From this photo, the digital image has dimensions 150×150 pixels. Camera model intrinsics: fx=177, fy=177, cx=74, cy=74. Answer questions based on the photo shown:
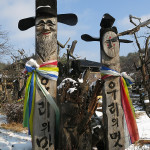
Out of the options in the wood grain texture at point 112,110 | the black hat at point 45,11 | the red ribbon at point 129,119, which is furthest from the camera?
the red ribbon at point 129,119

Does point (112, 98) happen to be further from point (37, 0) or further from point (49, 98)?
point (37, 0)

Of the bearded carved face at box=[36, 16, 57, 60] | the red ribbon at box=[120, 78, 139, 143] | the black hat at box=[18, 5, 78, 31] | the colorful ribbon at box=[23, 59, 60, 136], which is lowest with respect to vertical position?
the red ribbon at box=[120, 78, 139, 143]

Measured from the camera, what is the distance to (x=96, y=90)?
2951 millimetres

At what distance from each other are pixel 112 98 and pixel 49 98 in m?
1.23

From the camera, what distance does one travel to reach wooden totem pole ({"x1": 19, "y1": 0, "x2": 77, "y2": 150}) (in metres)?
2.78

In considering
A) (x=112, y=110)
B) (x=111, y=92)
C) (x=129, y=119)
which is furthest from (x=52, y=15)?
(x=129, y=119)

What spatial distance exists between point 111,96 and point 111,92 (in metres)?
0.08

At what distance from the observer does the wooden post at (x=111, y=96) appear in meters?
3.22

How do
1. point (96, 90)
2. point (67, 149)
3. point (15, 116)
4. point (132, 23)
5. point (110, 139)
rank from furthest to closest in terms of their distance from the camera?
1. point (15, 116)
2. point (132, 23)
3. point (110, 139)
4. point (96, 90)
5. point (67, 149)

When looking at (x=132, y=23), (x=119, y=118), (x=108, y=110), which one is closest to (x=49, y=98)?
(x=108, y=110)

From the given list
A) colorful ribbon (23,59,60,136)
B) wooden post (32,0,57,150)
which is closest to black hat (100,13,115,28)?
wooden post (32,0,57,150)

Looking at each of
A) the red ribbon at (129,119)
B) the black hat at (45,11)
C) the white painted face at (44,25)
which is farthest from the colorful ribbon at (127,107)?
the black hat at (45,11)

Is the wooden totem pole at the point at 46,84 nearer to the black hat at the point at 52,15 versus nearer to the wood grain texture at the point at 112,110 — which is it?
the black hat at the point at 52,15

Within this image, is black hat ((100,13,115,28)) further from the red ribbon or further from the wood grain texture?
the red ribbon
